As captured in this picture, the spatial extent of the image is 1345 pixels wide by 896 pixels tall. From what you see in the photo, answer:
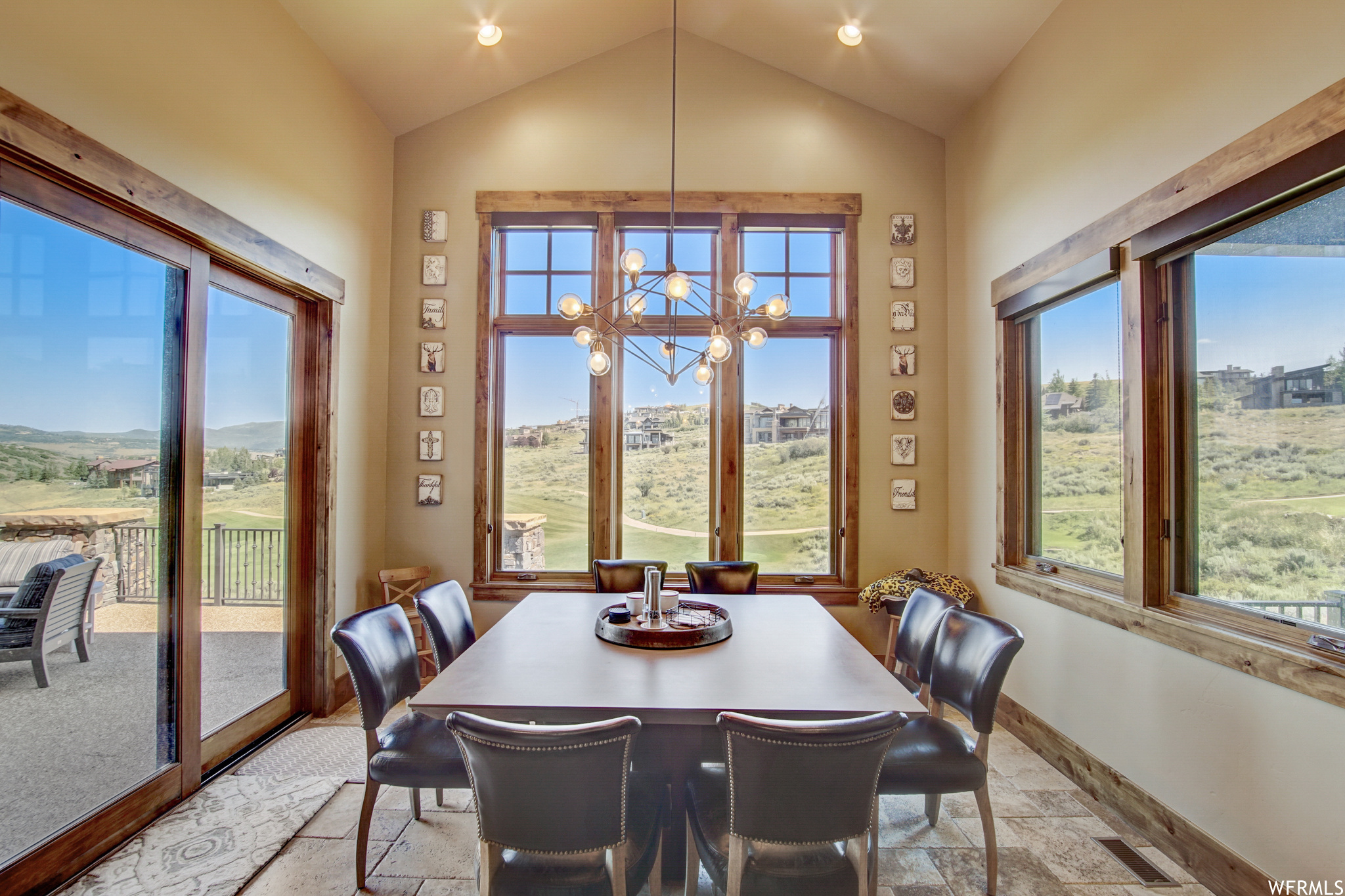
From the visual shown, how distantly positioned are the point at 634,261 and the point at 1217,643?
2423mm

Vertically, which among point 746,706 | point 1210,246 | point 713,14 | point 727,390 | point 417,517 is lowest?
point 746,706

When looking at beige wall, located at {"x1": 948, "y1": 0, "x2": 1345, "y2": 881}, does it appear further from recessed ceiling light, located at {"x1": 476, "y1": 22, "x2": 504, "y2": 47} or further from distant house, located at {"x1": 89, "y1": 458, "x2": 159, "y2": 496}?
distant house, located at {"x1": 89, "y1": 458, "x2": 159, "y2": 496}

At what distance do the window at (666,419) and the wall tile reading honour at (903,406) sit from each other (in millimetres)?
348

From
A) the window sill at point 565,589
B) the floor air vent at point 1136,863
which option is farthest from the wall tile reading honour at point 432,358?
the floor air vent at point 1136,863

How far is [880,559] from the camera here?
159 inches

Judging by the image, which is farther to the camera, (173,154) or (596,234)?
(596,234)

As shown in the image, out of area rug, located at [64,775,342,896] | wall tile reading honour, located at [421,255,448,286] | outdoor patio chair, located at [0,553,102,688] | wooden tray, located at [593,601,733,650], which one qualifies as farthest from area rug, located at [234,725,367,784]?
wall tile reading honour, located at [421,255,448,286]

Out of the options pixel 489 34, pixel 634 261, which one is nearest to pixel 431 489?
pixel 634 261

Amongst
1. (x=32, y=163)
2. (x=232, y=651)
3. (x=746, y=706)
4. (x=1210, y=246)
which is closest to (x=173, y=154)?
(x=32, y=163)

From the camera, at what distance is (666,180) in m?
4.07

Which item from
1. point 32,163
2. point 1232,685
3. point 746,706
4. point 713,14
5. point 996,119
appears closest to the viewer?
point 746,706

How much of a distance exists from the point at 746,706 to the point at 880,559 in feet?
8.65

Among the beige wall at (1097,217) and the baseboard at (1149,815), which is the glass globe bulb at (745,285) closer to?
the beige wall at (1097,217)

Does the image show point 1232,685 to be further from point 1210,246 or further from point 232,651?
point 232,651
